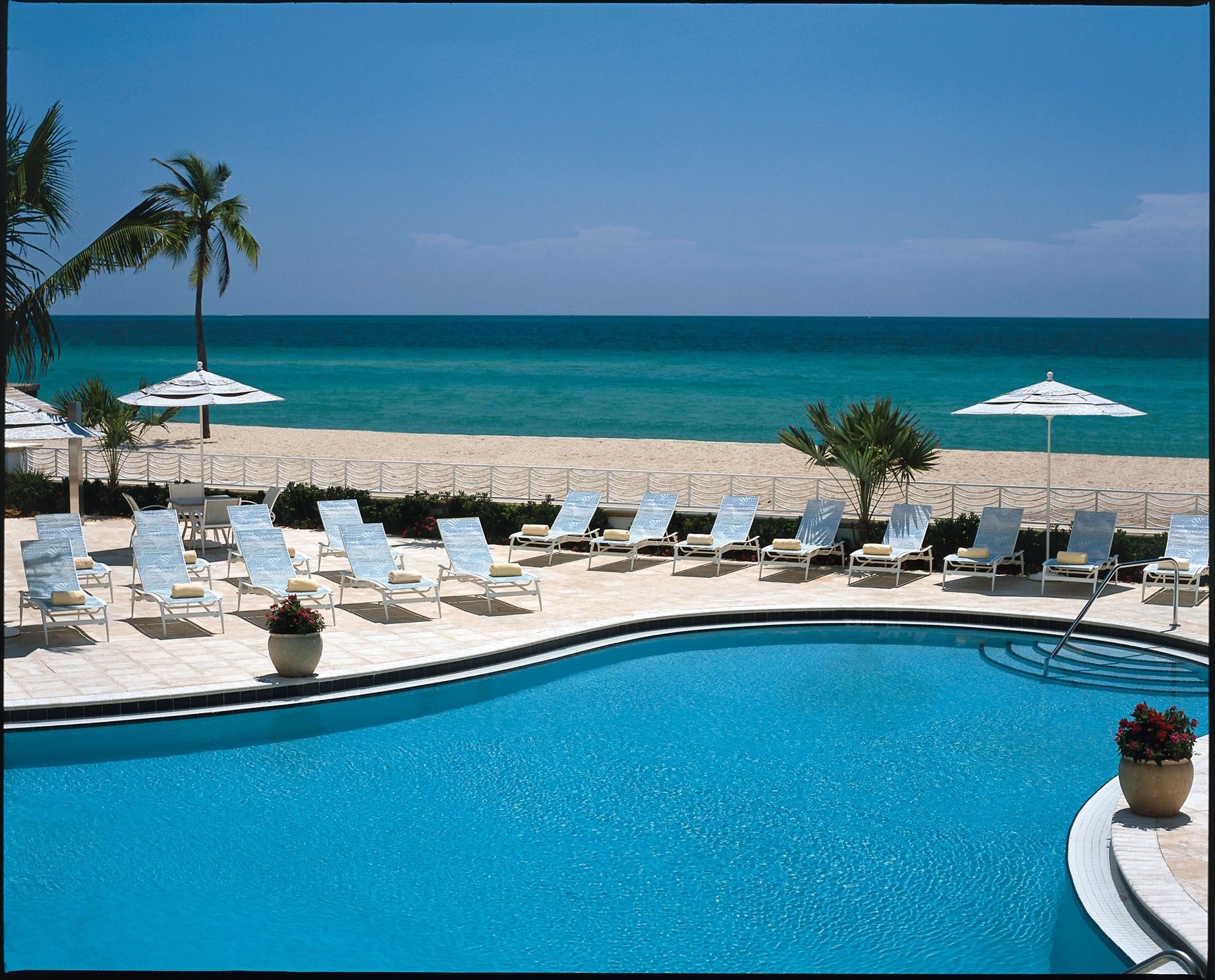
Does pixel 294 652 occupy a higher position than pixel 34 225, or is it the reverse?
pixel 34 225

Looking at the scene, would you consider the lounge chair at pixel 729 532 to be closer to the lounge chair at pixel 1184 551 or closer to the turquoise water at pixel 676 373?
the lounge chair at pixel 1184 551

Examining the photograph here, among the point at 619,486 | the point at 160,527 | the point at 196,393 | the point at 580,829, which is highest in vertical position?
the point at 196,393

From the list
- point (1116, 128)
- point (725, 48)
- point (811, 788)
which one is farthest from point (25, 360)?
point (1116, 128)

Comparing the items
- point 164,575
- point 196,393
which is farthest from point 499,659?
point 196,393

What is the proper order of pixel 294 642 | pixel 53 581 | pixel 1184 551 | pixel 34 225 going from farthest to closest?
1. pixel 1184 551
2. pixel 53 581
3. pixel 34 225
4. pixel 294 642

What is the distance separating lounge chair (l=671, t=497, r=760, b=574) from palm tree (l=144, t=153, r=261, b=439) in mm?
15662

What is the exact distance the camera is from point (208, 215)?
91.0ft

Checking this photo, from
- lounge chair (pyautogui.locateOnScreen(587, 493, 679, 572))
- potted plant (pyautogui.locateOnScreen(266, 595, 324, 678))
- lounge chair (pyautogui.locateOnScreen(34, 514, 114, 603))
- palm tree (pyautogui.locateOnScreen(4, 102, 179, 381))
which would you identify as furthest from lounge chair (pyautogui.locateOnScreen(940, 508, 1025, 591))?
palm tree (pyautogui.locateOnScreen(4, 102, 179, 381))

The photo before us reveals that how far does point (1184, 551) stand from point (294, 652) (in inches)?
351

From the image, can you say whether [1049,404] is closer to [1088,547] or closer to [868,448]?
[1088,547]

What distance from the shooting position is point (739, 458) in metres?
31.2

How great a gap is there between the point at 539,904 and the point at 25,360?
709 cm

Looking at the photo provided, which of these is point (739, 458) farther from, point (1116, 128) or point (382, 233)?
point (382, 233)

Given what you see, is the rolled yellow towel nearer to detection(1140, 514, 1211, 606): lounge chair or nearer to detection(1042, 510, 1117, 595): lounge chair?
detection(1042, 510, 1117, 595): lounge chair
